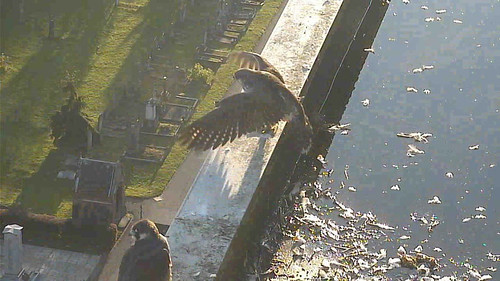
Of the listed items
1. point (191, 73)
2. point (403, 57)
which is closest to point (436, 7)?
point (403, 57)

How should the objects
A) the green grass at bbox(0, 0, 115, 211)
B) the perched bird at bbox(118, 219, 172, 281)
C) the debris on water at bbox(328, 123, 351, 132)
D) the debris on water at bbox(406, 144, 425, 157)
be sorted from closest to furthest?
1. the perched bird at bbox(118, 219, 172, 281)
2. the green grass at bbox(0, 0, 115, 211)
3. the debris on water at bbox(406, 144, 425, 157)
4. the debris on water at bbox(328, 123, 351, 132)

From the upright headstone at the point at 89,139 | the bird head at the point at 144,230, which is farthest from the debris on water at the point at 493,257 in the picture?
the upright headstone at the point at 89,139

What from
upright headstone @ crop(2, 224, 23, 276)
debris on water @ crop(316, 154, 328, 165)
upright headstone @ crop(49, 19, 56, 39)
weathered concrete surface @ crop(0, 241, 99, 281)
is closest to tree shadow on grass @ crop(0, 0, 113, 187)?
upright headstone @ crop(49, 19, 56, 39)

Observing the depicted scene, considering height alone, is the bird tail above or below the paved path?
above

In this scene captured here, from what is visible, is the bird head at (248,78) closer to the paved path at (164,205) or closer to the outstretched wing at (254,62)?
the outstretched wing at (254,62)

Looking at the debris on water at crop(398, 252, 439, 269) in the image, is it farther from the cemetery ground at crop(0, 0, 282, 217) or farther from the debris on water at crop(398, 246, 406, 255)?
the cemetery ground at crop(0, 0, 282, 217)

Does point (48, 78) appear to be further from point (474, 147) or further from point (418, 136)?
point (474, 147)

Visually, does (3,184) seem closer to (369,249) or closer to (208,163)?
(208,163)
